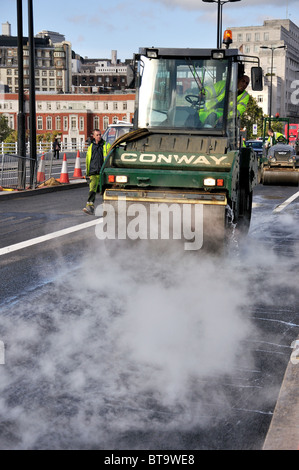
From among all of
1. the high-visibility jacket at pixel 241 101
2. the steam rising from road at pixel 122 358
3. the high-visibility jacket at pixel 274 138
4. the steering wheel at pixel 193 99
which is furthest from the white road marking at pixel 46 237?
the high-visibility jacket at pixel 274 138

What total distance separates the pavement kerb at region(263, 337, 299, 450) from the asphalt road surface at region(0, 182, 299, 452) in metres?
0.09

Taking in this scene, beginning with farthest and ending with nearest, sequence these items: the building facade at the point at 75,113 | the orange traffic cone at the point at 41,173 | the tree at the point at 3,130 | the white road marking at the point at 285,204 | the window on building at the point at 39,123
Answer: the window on building at the point at 39,123
the building facade at the point at 75,113
the tree at the point at 3,130
the orange traffic cone at the point at 41,173
the white road marking at the point at 285,204

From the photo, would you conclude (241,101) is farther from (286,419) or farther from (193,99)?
(286,419)

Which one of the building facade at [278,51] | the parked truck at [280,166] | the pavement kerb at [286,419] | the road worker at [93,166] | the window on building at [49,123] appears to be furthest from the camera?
the building facade at [278,51]

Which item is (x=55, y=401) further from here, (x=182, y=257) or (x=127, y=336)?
(x=182, y=257)

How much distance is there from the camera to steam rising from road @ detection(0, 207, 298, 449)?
3891 millimetres

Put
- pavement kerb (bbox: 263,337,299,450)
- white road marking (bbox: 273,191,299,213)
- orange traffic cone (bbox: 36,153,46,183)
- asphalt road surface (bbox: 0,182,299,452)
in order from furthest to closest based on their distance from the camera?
orange traffic cone (bbox: 36,153,46,183)
white road marking (bbox: 273,191,299,213)
asphalt road surface (bbox: 0,182,299,452)
pavement kerb (bbox: 263,337,299,450)

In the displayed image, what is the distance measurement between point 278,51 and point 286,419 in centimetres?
17194

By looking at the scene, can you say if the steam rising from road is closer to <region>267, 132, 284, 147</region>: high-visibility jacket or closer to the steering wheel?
the steering wheel

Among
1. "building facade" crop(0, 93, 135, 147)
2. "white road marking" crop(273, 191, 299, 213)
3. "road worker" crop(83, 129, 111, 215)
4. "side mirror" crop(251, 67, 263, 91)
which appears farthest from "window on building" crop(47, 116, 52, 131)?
"side mirror" crop(251, 67, 263, 91)

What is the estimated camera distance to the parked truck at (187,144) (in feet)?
27.7

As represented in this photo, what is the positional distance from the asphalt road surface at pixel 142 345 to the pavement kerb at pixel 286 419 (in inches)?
3.5

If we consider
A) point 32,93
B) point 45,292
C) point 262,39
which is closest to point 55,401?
point 45,292

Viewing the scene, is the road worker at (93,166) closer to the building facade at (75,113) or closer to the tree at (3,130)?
the tree at (3,130)
